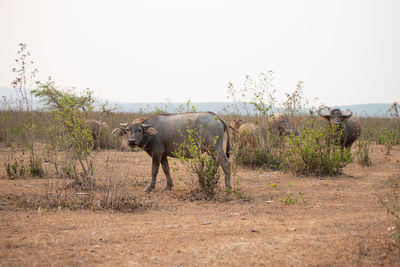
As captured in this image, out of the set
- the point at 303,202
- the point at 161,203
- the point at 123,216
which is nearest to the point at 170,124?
the point at 161,203

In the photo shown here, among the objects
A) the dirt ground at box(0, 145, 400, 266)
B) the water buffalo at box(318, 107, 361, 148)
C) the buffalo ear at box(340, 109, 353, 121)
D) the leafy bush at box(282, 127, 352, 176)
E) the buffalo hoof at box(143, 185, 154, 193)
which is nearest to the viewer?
the dirt ground at box(0, 145, 400, 266)

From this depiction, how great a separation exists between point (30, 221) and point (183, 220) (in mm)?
2163

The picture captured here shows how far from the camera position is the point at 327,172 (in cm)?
841

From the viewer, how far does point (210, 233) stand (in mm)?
4211

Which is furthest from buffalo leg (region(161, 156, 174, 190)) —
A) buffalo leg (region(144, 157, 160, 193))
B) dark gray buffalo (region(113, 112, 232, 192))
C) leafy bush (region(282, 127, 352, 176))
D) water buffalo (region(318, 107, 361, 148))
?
water buffalo (region(318, 107, 361, 148))

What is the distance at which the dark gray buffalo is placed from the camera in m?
7.01

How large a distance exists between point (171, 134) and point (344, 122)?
21.1 ft

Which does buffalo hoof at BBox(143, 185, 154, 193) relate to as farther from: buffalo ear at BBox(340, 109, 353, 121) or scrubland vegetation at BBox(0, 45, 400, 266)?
buffalo ear at BBox(340, 109, 353, 121)

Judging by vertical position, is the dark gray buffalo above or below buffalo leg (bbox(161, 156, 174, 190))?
above

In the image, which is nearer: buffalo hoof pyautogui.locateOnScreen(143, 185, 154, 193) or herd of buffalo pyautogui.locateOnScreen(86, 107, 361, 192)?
herd of buffalo pyautogui.locateOnScreen(86, 107, 361, 192)

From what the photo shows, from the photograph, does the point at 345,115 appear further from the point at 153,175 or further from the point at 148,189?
the point at 148,189

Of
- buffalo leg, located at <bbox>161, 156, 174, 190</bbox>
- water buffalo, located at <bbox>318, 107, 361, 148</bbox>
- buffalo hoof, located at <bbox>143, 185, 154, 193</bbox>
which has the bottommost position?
buffalo hoof, located at <bbox>143, 185, 154, 193</bbox>

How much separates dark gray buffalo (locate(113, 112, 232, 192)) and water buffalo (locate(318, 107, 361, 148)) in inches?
190

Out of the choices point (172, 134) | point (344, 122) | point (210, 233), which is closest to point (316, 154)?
point (344, 122)
